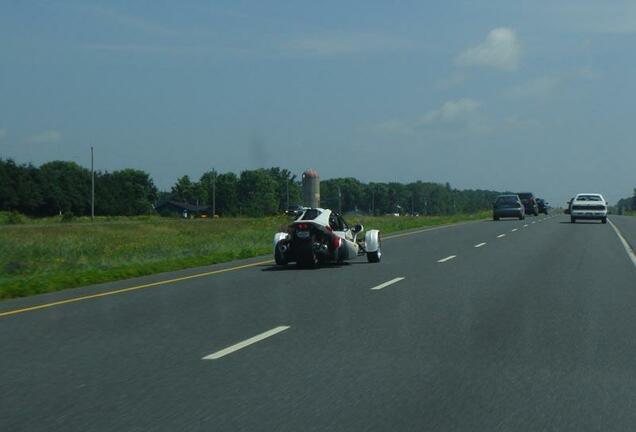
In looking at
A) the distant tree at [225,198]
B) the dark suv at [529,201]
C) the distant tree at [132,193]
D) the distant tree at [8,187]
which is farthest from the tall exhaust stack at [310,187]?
the distant tree at [225,198]

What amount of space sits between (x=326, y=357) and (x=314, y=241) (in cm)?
1095

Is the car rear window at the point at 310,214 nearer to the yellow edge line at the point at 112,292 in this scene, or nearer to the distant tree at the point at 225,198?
the yellow edge line at the point at 112,292

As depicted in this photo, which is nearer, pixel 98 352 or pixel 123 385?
pixel 123 385

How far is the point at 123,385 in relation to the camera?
7.01 meters

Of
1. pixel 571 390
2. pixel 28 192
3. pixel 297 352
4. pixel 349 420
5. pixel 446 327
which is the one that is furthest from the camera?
pixel 28 192

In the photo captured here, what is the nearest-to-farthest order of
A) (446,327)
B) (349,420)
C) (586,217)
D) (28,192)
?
(349,420) < (446,327) < (586,217) < (28,192)

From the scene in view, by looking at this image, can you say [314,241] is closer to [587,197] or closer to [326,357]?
[326,357]

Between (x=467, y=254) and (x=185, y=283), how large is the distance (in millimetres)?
10250

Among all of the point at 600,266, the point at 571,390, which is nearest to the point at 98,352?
the point at 571,390

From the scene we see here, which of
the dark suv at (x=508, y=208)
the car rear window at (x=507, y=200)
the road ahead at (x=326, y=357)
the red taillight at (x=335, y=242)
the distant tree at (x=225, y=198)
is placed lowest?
the road ahead at (x=326, y=357)

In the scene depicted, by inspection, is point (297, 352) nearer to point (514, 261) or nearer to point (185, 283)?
point (185, 283)

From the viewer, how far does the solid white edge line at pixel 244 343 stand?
8.33 metres

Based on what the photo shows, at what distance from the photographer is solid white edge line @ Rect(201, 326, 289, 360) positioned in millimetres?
8328

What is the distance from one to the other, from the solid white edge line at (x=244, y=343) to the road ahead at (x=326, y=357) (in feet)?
0.15
